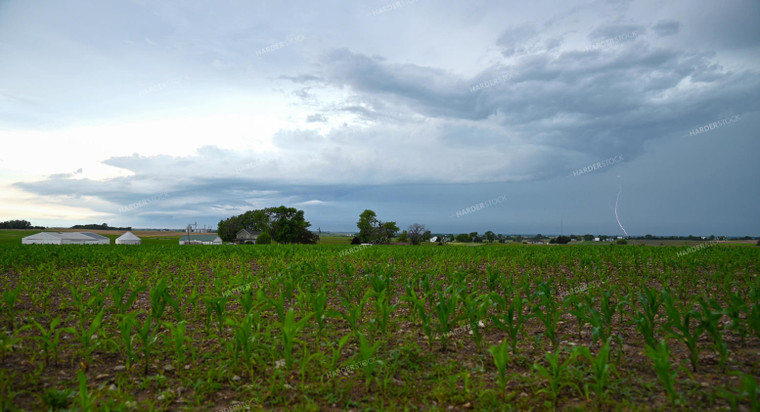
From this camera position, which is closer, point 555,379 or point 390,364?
Answer: point 555,379

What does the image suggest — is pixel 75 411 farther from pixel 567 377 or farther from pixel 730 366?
pixel 730 366

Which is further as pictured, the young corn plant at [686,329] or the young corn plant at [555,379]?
the young corn plant at [686,329]

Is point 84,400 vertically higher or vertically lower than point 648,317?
lower

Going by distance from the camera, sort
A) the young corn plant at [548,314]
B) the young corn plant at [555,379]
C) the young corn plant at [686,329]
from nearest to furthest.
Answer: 1. the young corn plant at [555,379]
2. the young corn plant at [686,329]
3. the young corn plant at [548,314]

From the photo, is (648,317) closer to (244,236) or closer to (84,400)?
(84,400)

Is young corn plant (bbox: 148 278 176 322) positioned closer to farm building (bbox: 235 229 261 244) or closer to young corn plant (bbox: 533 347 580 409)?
young corn plant (bbox: 533 347 580 409)

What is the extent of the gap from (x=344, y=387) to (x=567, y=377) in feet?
9.89

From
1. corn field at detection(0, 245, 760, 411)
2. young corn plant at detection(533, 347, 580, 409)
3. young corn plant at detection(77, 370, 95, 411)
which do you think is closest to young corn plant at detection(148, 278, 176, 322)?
corn field at detection(0, 245, 760, 411)

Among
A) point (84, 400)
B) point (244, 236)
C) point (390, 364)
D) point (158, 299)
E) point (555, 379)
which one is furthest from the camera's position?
point (244, 236)

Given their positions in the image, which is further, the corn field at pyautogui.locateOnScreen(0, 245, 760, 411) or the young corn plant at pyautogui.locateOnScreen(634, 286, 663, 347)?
the young corn plant at pyautogui.locateOnScreen(634, 286, 663, 347)

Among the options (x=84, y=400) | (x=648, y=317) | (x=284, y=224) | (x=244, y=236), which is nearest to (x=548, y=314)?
(x=648, y=317)

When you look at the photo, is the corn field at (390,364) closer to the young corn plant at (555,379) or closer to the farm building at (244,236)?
the young corn plant at (555,379)

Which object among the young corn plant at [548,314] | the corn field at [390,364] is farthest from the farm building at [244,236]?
the young corn plant at [548,314]

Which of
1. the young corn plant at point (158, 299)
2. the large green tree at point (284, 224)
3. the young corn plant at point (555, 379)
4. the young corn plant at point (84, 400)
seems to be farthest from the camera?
the large green tree at point (284, 224)
